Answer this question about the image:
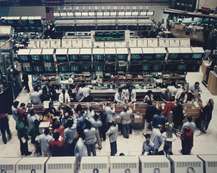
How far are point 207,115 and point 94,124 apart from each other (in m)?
3.28

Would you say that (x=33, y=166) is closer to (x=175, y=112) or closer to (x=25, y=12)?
(x=175, y=112)

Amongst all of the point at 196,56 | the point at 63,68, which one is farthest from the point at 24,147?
the point at 196,56

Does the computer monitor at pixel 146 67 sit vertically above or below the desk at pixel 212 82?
above

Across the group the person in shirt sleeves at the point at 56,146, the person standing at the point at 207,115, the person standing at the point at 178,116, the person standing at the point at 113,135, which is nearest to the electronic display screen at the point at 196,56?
the person standing at the point at 207,115

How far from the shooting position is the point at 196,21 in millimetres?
17672

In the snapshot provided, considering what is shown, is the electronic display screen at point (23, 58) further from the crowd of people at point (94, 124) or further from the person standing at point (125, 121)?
the person standing at point (125, 121)

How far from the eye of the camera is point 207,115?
33.0 ft

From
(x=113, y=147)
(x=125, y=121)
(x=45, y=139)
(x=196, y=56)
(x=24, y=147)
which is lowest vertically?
(x=24, y=147)

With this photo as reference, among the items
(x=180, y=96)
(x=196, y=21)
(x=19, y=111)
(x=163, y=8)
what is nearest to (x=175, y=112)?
(x=180, y=96)

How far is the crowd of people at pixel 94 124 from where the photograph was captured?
8086mm

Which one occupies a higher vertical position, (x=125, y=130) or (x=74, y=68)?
(x=74, y=68)

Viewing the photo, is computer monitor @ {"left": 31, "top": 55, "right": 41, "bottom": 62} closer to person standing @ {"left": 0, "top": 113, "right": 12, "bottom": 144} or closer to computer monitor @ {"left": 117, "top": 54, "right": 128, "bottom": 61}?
computer monitor @ {"left": 117, "top": 54, "right": 128, "bottom": 61}

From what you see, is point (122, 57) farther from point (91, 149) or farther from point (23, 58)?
point (91, 149)

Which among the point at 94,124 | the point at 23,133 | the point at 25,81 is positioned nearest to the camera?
the point at 94,124
